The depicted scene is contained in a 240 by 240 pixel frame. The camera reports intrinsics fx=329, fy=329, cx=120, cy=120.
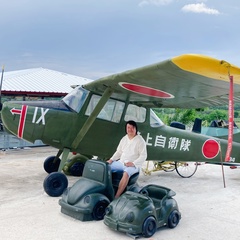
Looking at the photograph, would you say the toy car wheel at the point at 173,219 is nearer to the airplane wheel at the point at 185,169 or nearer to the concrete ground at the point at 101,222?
the concrete ground at the point at 101,222

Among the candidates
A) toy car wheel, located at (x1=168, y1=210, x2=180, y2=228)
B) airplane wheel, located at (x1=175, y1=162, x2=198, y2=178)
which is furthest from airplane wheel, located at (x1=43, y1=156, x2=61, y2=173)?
toy car wheel, located at (x1=168, y1=210, x2=180, y2=228)

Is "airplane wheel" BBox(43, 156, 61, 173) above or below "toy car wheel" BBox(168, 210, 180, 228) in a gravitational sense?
below

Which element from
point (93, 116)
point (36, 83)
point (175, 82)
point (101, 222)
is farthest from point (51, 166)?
point (36, 83)

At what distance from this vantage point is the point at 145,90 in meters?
6.65

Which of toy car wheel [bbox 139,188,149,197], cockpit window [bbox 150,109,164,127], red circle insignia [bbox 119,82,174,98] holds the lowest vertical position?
toy car wheel [bbox 139,188,149,197]

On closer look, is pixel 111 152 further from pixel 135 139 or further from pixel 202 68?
pixel 202 68

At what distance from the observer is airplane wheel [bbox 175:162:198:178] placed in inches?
371

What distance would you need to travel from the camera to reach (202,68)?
4.30 m

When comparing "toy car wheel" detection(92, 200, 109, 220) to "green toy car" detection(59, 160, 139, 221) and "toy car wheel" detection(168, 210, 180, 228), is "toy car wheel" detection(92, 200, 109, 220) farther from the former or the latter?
"toy car wheel" detection(168, 210, 180, 228)

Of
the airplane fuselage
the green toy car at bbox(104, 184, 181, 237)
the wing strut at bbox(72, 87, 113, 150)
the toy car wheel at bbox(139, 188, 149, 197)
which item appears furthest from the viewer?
the airplane fuselage

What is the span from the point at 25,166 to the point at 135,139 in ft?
17.6

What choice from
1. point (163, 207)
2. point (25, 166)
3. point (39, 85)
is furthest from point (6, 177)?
point (39, 85)

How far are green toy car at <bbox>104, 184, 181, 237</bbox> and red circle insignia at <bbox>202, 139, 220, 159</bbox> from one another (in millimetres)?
4109

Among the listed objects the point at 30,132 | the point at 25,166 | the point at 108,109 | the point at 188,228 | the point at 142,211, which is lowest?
the point at 25,166
